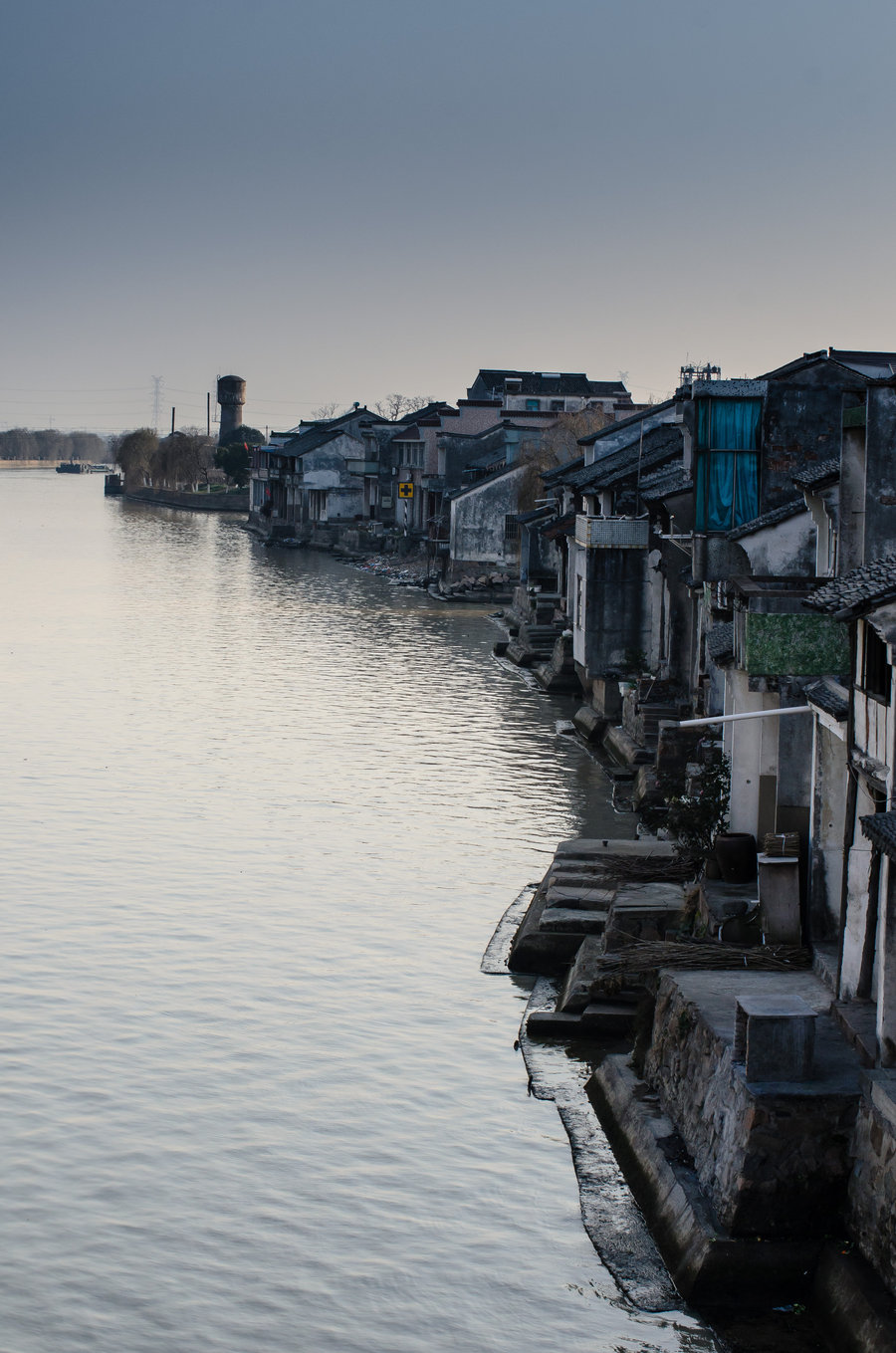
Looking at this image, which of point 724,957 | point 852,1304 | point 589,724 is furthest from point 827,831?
point 589,724

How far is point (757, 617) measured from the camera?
559 inches

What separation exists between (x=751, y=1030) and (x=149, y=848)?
12617mm

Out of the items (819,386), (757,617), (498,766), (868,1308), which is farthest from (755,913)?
(498,766)

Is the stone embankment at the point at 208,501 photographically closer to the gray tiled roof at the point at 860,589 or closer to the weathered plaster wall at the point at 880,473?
the weathered plaster wall at the point at 880,473

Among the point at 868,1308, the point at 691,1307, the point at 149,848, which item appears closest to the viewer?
the point at 868,1308

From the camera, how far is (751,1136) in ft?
32.8

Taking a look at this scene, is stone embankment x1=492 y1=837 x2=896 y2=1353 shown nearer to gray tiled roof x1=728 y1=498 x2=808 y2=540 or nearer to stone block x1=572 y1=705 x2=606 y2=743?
gray tiled roof x1=728 y1=498 x2=808 y2=540

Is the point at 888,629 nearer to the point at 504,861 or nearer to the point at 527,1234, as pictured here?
the point at 527,1234

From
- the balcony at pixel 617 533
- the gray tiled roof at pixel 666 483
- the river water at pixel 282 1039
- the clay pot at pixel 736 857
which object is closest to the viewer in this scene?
the river water at pixel 282 1039

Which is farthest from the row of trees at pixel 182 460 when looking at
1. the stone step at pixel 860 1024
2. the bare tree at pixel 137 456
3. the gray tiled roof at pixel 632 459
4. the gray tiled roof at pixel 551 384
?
the stone step at pixel 860 1024

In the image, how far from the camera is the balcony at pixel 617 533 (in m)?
31.6

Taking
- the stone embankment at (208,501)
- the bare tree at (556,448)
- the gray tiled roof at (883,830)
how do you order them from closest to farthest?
the gray tiled roof at (883,830)
the bare tree at (556,448)
the stone embankment at (208,501)

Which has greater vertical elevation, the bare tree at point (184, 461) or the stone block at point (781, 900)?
the bare tree at point (184, 461)

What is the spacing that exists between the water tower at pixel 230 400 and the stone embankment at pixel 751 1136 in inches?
5558
